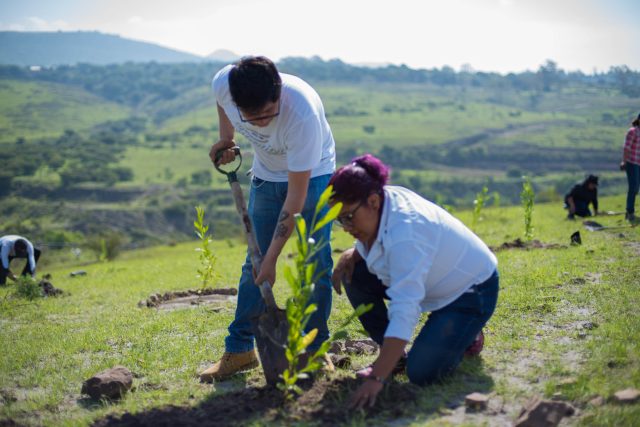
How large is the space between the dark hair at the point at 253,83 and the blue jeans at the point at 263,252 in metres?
0.93

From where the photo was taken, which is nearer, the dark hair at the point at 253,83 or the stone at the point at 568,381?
the dark hair at the point at 253,83

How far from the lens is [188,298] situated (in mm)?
9984

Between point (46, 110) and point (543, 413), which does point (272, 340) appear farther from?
point (46, 110)

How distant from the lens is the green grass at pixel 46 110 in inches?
5532

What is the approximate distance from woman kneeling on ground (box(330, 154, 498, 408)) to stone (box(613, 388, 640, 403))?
99 centimetres

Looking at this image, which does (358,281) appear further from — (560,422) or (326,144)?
(560,422)

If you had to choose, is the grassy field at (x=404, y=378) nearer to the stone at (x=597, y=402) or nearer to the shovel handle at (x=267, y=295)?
the stone at (x=597, y=402)

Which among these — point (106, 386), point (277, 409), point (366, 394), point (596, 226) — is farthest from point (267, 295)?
point (596, 226)

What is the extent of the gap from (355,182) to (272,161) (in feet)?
3.23

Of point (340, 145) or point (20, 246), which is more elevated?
point (20, 246)

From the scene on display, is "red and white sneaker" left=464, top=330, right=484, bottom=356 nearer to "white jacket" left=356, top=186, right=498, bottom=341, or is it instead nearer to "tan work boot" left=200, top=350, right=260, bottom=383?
"white jacket" left=356, top=186, right=498, bottom=341

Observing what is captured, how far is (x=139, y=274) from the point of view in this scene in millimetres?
16141

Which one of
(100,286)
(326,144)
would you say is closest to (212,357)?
(326,144)

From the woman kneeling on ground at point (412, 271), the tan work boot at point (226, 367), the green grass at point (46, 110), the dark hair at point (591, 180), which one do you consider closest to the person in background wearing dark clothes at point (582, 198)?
the dark hair at point (591, 180)
